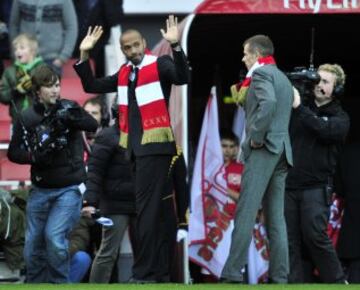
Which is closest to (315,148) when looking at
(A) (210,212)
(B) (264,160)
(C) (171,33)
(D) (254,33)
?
(B) (264,160)

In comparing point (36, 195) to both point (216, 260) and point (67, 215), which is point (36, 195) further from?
point (216, 260)

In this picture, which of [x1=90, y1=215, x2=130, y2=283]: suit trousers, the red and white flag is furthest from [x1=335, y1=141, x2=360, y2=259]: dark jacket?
[x1=90, y1=215, x2=130, y2=283]: suit trousers

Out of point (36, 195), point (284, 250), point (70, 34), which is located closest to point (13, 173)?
point (70, 34)

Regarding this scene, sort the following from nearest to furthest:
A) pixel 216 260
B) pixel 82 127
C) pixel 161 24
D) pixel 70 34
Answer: pixel 82 127
pixel 216 260
pixel 70 34
pixel 161 24

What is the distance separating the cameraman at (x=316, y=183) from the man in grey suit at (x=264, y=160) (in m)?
0.98

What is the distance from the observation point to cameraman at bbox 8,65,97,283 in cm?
1170

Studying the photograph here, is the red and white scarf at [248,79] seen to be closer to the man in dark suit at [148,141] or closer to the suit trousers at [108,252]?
the man in dark suit at [148,141]

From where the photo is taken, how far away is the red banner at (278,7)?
13.5 m

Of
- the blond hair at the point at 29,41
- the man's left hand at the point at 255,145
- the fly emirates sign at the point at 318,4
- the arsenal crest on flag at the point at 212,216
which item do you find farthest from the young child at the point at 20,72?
the man's left hand at the point at 255,145

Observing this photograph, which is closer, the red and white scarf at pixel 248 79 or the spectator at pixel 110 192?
the red and white scarf at pixel 248 79

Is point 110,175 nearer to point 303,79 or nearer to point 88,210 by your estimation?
point 88,210

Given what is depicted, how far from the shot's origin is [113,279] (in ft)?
43.8

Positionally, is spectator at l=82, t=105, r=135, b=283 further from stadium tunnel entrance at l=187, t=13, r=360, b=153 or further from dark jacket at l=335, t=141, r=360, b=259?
dark jacket at l=335, t=141, r=360, b=259

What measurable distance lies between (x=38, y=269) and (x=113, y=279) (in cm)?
152
